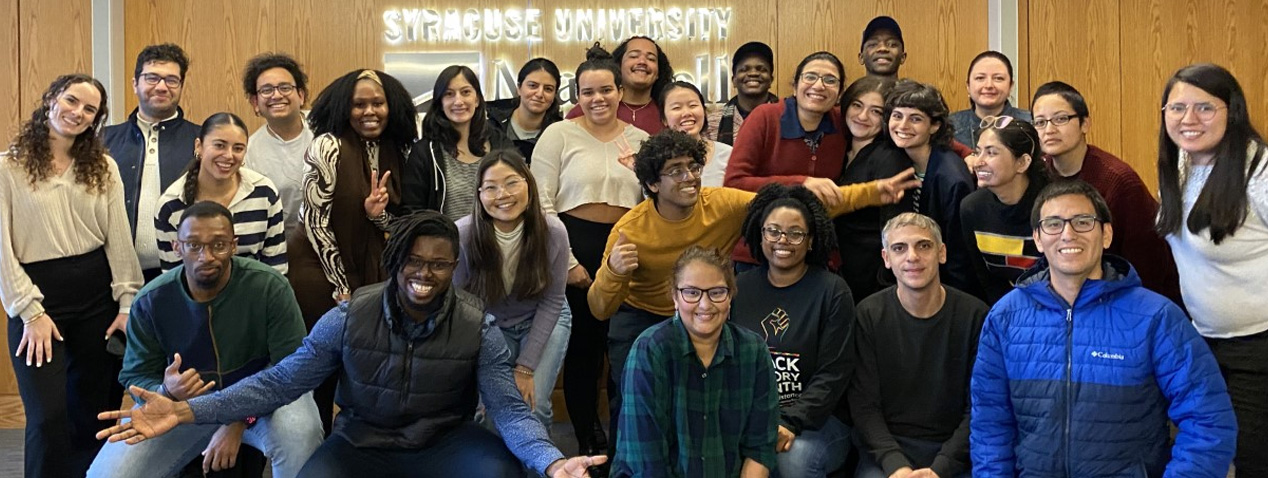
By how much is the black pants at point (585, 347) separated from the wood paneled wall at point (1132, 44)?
2937mm

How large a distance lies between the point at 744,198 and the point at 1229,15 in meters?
3.59

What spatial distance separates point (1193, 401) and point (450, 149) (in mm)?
2734

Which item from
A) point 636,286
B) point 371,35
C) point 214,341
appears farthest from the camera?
point 371,35

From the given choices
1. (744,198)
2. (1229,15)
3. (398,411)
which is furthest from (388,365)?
(1229,15)

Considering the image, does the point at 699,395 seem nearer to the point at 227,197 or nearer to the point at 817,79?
the point at 817,79

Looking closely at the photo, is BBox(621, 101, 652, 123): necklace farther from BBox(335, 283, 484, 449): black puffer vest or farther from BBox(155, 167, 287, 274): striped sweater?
BBox(335, 283, 484, 449): black puffer vest

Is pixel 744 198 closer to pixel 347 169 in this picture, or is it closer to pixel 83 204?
pixel 347 169

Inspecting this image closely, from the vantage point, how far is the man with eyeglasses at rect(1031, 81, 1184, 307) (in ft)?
11.7

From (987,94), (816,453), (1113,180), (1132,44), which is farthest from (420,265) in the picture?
(1132,44)

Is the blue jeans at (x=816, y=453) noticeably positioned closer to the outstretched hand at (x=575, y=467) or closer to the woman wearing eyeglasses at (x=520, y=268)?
the outstretched hand at (x=575, y=467)

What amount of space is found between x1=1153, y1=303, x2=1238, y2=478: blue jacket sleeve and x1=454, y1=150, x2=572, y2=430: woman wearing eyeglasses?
6.38 ft

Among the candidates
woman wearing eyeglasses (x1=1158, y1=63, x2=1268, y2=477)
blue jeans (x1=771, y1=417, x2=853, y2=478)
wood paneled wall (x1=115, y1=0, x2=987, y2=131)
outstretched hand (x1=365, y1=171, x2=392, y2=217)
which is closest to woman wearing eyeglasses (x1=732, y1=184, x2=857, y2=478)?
blue jeans (x1=771, y1=417, x2=853, y2=478)

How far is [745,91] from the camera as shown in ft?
16.8

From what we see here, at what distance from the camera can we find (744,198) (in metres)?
3.95
